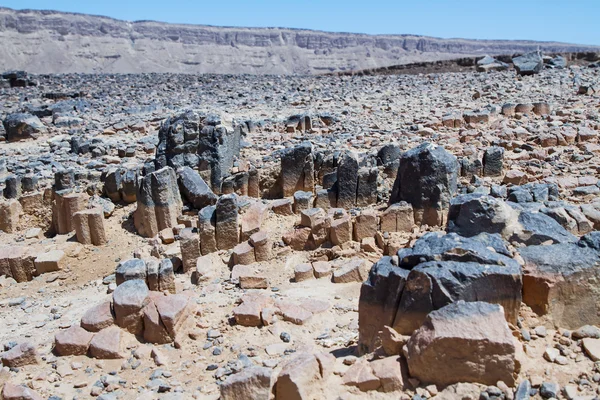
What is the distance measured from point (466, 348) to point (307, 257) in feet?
12.5

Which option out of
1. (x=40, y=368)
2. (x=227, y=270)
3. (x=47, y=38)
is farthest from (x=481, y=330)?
(x=47, y=38)

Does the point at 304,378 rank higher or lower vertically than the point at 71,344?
higher

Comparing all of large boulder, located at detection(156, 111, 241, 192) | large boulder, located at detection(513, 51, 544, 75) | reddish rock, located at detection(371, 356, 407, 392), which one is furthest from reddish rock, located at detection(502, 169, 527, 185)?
large boulder, located at detection(513, 51, 544, 75)

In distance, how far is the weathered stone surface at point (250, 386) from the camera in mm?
3705

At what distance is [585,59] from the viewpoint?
28125mm

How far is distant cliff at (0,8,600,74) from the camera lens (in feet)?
197

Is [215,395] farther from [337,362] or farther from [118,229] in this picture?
[118,229]

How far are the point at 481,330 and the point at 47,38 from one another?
68304 mm

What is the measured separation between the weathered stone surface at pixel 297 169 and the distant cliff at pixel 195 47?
181 feet

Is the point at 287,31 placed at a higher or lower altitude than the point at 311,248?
higher

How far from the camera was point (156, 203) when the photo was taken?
845 centimetres

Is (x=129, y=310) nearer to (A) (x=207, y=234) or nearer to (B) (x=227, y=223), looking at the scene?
(A) (x=207, y=234)

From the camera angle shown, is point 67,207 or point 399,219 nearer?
point 399,219

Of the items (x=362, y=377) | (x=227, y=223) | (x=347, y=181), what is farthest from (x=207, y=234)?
(x=362, y=377)
